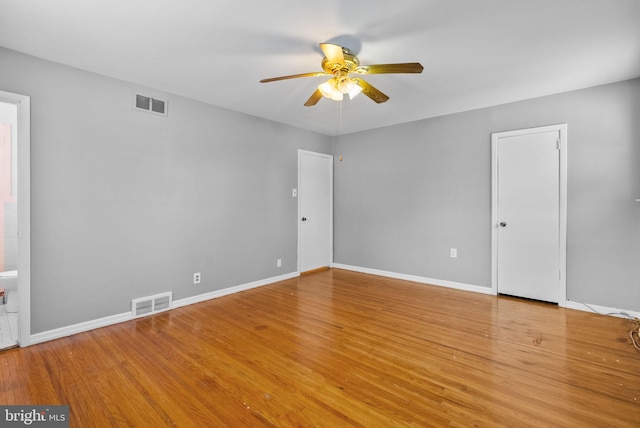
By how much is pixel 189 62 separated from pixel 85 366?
2649 millimetres

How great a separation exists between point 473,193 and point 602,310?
1883 millimetres

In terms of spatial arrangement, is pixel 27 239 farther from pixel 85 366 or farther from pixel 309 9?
pixel 309 9

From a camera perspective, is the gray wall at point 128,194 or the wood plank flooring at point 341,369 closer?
the wood plank flooring at point 341,369

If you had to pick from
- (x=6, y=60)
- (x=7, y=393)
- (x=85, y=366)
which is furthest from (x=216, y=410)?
(x=6, y=60)

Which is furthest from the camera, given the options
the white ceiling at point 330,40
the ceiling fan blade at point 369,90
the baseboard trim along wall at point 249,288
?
the baseboard trim along wall at point 249,288

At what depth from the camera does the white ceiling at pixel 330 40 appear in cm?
196

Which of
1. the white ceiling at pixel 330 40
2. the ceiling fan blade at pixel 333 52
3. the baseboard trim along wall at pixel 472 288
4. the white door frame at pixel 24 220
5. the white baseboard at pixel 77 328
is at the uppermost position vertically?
the white ceiling at pixel 330 40

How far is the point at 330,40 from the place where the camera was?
7.63 ft

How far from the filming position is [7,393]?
1886mm

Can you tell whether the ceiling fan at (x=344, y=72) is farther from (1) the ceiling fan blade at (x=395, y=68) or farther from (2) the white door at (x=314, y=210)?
(2) the white door at (x=314, y=210)

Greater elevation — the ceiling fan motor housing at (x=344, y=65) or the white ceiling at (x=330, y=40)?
the white ceiling at (x=330, y=40)

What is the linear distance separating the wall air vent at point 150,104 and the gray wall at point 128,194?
6cm

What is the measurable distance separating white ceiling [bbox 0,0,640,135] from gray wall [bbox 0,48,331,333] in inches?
13.2

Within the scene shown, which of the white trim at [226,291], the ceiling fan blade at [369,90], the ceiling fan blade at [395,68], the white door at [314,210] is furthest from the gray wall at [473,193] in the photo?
the ceiling fan blade at [395,68]
